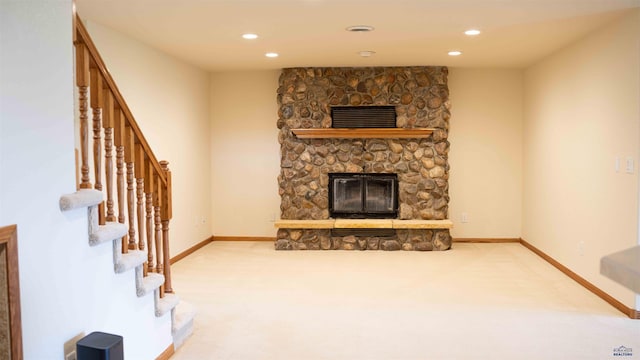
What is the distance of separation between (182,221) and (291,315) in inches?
102

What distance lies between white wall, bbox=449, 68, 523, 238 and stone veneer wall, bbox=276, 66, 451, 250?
326mm

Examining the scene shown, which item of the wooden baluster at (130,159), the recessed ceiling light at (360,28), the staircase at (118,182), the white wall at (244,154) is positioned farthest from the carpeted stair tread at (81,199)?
the white wall at (244,154)

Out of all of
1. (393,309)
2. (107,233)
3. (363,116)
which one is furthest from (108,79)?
(363,116)

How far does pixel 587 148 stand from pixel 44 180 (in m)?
4.46

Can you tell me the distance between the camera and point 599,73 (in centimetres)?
473

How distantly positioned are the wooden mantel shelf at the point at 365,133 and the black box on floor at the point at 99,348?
15.2 ft

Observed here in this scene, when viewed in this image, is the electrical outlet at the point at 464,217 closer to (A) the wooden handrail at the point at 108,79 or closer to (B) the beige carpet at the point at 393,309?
(B) the beige carpet at the point at 393,309

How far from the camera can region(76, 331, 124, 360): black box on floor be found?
2344 mm

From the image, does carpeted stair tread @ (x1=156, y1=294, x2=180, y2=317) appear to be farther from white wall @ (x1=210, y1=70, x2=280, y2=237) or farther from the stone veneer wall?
white wall @ (x1=210, y1=70, x2=280, y2=237)

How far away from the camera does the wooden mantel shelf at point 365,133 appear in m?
6.79

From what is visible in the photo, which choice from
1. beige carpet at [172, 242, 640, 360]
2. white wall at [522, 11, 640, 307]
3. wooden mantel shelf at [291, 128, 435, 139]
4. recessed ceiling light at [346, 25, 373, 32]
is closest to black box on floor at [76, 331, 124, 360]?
beige carpet at [172, 242, 640, 360]

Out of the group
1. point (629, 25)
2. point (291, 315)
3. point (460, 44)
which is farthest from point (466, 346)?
point (460, 44)

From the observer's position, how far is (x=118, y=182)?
2.87m

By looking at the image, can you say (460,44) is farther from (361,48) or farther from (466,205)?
(466,205)
